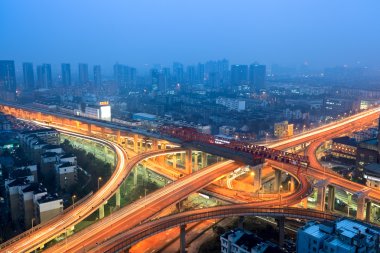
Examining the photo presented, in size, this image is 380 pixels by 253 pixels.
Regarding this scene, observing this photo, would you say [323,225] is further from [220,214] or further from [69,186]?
[69,186]

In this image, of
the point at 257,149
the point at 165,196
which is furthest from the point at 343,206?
the point at 165,196

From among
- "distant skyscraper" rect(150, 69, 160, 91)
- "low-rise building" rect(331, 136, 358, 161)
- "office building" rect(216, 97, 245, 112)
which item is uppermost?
"distant skyscraper" rect(150, 69, 160, 91)

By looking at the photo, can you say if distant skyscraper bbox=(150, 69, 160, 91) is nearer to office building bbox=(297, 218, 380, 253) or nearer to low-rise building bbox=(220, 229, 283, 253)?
low-rise building bbox=(220, 229, 283, 253)

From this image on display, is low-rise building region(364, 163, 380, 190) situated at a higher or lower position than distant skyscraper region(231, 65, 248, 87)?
lower

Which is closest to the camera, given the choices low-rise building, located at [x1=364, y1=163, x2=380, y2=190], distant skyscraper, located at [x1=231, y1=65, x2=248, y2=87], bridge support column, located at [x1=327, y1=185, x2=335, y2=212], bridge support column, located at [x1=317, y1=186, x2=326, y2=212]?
bridge support column, located at [x1=317, y1=186, x2=326, y2=212]

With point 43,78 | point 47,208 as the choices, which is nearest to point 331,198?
point 47,208

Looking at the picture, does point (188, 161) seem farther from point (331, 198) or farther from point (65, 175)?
point (331, 198)

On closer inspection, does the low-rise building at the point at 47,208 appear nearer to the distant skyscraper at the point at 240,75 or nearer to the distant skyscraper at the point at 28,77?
the distant skyscraper at the point at 28,77

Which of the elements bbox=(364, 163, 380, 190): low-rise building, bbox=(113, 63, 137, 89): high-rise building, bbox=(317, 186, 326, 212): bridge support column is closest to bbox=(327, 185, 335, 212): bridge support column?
bbox=(317, 186, 326, 212): bridge support column
